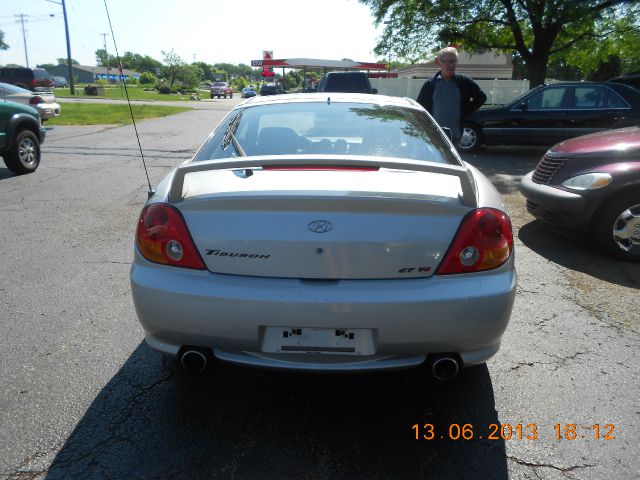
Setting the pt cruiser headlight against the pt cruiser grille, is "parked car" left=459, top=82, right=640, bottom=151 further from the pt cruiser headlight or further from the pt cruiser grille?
the pt cruiser headlight

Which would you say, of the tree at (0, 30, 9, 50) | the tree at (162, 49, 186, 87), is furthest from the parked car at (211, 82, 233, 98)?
the tree at (0, 30, 9, 50)

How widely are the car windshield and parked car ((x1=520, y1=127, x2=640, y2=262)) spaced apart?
2.19 metres

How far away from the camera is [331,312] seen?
6.74 ft

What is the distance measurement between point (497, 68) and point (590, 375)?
127 ft

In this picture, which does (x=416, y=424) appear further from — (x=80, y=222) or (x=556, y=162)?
(x=80, y=222)

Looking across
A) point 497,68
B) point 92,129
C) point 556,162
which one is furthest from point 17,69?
point 497,68

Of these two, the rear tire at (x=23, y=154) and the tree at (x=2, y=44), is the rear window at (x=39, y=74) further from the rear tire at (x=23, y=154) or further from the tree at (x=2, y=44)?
the tree at (x=2, y=44)

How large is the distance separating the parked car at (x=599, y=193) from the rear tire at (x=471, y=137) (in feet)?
19.5

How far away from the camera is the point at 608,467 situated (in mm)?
2088

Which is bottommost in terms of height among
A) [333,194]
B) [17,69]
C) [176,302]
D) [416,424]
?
[416,424]

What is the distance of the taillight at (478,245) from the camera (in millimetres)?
2156

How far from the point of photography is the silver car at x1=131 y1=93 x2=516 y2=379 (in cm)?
208

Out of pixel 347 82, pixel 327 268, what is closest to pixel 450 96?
pixel 327 268

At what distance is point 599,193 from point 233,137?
342cm
